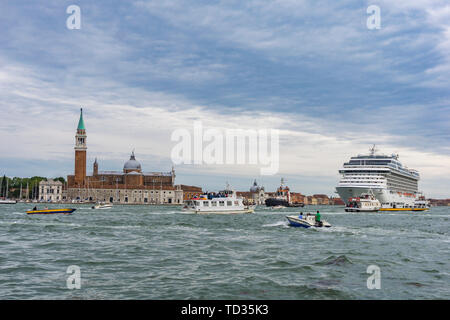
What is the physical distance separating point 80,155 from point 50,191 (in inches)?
858

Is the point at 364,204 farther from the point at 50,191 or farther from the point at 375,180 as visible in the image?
the point at 50,191

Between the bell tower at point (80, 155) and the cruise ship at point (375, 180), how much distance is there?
125622 mm

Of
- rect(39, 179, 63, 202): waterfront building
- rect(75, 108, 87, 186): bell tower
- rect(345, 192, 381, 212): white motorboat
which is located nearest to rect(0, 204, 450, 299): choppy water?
rect(345, 192, 381, 212): white motorboat

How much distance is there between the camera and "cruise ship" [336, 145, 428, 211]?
102062 mm

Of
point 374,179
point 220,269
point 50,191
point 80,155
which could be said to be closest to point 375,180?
point 374,179

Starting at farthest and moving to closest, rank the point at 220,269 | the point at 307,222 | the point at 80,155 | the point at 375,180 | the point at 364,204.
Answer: the point at 80,155
the point at 375,180
the point at 364,204
the point at 307,222
the point at 220,269

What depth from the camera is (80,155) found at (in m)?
194

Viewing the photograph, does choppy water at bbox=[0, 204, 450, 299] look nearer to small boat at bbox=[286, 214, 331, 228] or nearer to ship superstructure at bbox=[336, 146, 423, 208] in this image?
small boat at bbox=[286, 214, 331, 228]

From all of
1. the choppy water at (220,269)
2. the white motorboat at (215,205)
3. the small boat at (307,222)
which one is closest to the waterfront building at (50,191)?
the white motorboat at (215,205)

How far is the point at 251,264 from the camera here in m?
19.3

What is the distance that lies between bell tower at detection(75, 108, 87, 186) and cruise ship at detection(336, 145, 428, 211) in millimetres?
125622
